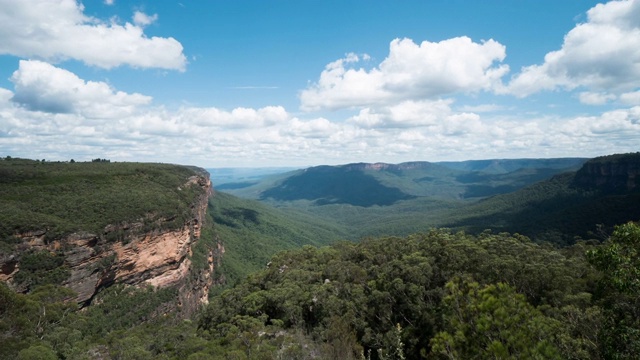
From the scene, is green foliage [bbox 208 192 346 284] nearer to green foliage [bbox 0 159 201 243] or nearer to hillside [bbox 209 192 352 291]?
hillside [bbox 209 192 352 291]

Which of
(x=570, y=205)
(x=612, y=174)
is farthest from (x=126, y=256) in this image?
(x=612, y=174)

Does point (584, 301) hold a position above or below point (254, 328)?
above

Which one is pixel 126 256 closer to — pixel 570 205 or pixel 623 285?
pixel 623 285

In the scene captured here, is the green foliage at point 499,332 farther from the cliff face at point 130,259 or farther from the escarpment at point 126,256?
the cliff face at point 130,259

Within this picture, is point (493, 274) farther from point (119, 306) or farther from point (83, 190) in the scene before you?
point (83, 190)

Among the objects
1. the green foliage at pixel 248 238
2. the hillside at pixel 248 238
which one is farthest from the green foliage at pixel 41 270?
the green foliage at pixel 248 238

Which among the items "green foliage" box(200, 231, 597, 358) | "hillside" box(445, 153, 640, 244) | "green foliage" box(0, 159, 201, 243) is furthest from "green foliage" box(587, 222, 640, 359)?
"hillside" box(445, 153, 640, 244)

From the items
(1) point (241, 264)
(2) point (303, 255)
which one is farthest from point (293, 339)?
(1) point (241, 264)

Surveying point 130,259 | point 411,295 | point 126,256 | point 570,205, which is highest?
point 411,295
